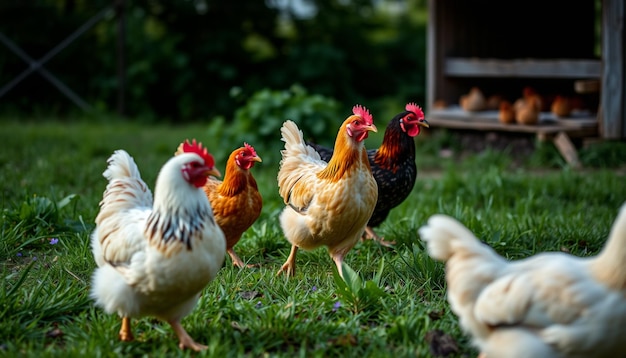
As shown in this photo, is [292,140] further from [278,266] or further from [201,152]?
[201,152]

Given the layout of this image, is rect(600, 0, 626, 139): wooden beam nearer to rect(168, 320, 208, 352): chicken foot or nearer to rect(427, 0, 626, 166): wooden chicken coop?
rect(427, 0, 626, 166): wooden chicken coop

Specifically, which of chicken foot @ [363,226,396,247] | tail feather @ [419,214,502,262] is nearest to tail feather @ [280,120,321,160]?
chicken foot @ [363,226,396,247]

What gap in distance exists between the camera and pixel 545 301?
8.80 feet

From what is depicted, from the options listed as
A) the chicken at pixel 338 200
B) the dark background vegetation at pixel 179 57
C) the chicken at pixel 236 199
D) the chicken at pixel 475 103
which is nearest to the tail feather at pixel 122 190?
the chicken at pixel 236 199

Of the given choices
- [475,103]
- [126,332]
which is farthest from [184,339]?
[475,103]

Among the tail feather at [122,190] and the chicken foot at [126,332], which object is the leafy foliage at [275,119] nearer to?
the tail feather at [122,190]

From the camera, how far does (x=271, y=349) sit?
10.7ft

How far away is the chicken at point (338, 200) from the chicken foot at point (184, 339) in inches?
40.9

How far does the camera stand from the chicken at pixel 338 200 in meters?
4.05

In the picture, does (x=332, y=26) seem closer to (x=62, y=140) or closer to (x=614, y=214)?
(x=62, y=140)

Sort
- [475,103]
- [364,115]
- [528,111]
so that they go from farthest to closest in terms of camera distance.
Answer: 1. [475,103]
2. [528,111]
3. [364,115]

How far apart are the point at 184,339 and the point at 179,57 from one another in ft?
34.1

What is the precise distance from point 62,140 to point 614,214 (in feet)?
23.6

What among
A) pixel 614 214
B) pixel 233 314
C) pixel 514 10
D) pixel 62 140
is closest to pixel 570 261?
pixel 233 314
